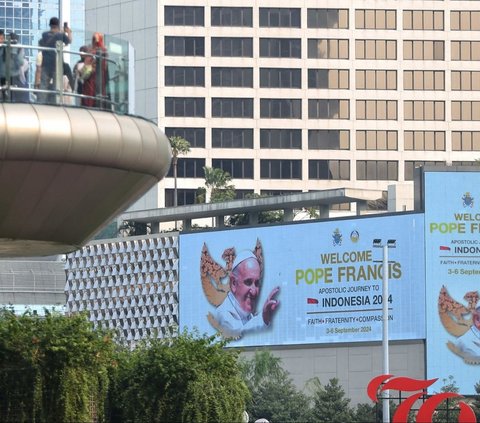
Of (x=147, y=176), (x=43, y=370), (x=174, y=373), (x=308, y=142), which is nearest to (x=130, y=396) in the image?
(x=174, y=373)

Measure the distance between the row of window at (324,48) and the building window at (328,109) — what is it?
4773 millimetres

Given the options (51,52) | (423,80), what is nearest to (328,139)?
(423,80)

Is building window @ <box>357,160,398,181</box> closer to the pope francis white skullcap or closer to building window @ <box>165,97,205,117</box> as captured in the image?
building window @ <box>165,97,205,117</box>

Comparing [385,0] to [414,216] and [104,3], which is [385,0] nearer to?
[104,3]

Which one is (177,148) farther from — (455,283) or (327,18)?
(455,283)

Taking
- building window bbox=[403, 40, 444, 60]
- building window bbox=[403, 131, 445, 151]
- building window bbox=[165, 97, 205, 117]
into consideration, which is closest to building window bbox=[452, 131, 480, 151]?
building window bbox=[403, 131, 445, 151]

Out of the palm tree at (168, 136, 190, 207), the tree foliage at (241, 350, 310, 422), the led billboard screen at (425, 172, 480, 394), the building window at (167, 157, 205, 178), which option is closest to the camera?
the tree foliage at (241, 350, 310, 422)

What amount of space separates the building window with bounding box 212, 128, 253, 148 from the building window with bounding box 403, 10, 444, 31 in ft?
66.6

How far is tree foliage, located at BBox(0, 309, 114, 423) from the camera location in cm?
3566

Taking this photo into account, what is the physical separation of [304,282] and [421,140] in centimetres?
5218

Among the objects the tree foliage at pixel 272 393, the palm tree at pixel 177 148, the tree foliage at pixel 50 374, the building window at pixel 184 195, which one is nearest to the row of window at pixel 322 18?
the palm tree at pixel 177 148

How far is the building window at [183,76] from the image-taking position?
555 ft

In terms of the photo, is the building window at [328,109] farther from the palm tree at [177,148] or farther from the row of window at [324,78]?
the palm tree at [177,148]

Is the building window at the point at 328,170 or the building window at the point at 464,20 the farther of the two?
the building window at the point at 464,20
